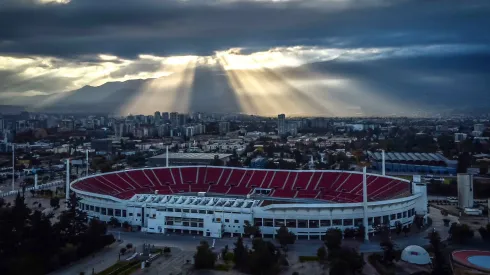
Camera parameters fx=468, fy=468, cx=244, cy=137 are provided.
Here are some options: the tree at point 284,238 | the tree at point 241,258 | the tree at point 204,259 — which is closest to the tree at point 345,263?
the tree at point 284,238

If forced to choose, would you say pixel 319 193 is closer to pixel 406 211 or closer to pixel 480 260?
pixel 406 211

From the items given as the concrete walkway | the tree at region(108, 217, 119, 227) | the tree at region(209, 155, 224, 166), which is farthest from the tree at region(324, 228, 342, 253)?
the tree at region(209, 155, 224, 166)

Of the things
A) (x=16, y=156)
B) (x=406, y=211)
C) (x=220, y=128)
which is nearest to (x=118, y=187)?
(x=406, y=211)

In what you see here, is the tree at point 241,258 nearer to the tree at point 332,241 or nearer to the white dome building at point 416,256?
the tree at point 332,241

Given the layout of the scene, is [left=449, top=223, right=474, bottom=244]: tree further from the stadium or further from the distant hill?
the distant hill

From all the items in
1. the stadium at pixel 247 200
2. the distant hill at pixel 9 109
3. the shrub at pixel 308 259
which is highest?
the distant hill at pixel 9 109
